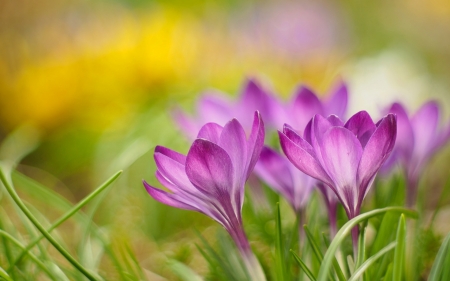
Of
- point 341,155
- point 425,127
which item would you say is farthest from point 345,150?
point 425,127

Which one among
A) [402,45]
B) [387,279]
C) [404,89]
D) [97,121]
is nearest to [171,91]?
[97,121]

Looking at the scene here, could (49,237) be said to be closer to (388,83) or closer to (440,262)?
(440,262)

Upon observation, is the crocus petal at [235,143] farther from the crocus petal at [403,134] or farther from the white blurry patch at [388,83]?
the white blurry patch at [388,83]

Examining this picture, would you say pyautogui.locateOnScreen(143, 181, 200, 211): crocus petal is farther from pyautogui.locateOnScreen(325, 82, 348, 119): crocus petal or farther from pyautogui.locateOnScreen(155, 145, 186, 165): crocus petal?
pyautogui.locateOnScreen(325, 82, 348, 119): crocus petal

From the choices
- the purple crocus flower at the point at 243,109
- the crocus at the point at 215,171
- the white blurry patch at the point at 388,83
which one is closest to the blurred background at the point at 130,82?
the white blurry patch at the point at 388,83

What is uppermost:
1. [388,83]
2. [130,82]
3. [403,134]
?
[130,82]

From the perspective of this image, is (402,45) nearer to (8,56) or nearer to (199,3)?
(199,3)
